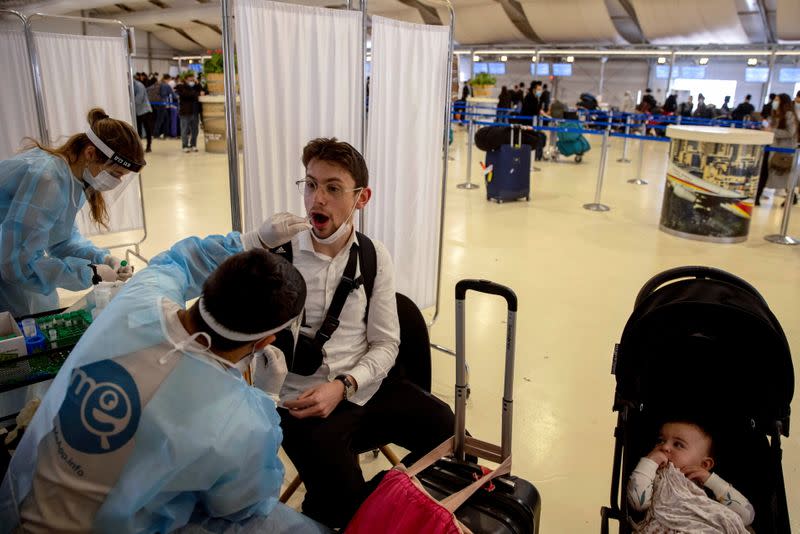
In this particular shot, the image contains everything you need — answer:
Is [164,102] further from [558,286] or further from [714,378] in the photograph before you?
[714,378]

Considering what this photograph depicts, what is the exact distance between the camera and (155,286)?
145 cm

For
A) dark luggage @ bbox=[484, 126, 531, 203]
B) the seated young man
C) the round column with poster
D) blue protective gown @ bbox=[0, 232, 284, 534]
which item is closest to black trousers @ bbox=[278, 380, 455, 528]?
the seated young man

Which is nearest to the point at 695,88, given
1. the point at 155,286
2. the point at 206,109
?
the point at 206,109

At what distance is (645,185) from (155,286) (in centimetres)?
979

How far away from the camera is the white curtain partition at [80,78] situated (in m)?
4.27

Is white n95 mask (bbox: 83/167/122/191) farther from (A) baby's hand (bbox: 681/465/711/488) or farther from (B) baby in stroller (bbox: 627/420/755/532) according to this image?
(A) baby's hand (bbox: 681/465/711/488)

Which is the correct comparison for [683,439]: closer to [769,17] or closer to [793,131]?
[793,131]

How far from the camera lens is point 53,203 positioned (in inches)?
92.0

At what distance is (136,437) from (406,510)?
65cm

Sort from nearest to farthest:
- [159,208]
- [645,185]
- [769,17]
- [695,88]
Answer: [159,208] → [645,185] → [769,17] → [695,88]

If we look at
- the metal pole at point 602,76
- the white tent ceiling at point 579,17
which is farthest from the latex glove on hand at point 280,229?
the metal pole at point 602,76

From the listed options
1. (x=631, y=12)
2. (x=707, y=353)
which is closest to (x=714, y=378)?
(x=707, y=353)

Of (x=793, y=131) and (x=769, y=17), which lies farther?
(x=769, y=17)

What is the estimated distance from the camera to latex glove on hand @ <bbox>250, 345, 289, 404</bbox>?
1.73 metres
